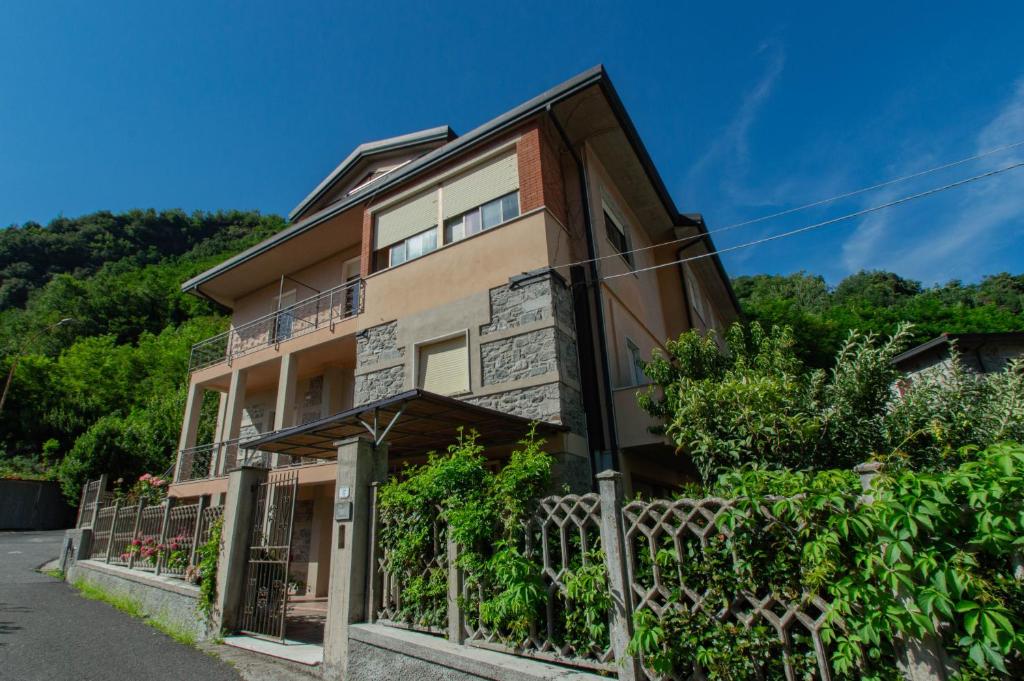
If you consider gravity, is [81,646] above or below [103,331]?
below

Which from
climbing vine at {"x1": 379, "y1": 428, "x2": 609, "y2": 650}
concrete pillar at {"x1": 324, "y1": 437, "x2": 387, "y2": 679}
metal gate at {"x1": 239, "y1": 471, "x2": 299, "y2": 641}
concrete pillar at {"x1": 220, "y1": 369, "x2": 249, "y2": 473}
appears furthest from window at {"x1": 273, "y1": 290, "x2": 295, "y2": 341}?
climbing vine at {"x1": 379, "y1": 428, "x2": 609, "y2": 650}

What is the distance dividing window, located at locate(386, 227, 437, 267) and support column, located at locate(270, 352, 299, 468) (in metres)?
3.69

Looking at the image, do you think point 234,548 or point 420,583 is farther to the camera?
point 234,548

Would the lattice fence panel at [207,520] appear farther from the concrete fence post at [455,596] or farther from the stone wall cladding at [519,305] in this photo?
the concrete fence post at [455,596]

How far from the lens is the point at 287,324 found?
1548cm

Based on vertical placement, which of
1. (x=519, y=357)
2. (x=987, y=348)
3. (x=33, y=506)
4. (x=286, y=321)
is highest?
(x=286, y=321)

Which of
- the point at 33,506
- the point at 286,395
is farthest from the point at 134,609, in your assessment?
the point at 33,506

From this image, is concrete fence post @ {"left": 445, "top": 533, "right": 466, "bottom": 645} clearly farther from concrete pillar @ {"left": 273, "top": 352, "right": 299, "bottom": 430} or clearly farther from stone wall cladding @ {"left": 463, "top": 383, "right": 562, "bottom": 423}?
concrete pillar @ {"left": 273, "top": 352, "right": 299, "bottom": 430}

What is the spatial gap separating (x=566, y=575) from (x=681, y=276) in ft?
42.0

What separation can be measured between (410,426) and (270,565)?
264 cm

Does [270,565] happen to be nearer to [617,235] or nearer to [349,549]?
[349,549]

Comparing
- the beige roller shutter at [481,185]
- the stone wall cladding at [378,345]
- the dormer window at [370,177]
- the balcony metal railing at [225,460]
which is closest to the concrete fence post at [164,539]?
the balcony metal railing at [225,460]

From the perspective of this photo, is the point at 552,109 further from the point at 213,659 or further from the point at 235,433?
the point at 235,433

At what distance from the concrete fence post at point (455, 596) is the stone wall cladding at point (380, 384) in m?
5.58
